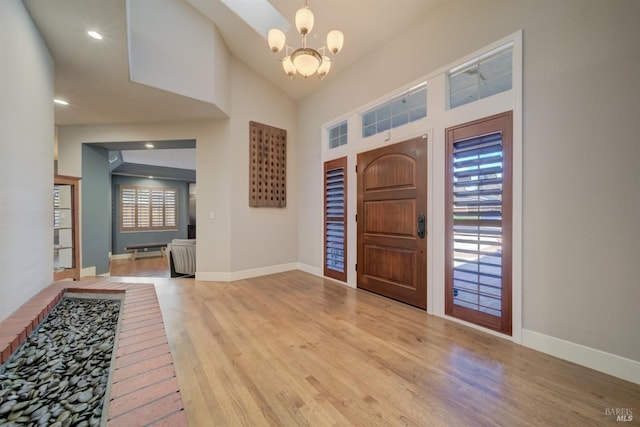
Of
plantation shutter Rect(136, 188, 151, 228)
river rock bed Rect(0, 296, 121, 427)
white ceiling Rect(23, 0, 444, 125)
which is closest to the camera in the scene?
river rock bed Rect(0, 296, 121, 427)

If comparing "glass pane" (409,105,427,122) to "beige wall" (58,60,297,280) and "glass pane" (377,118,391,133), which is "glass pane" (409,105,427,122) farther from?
"beige wall" (58,60,297,280)

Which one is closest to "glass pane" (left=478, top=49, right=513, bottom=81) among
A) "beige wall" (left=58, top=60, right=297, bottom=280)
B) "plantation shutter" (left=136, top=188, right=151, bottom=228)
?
"beige wall" (left=58, top=60, right=297, bottom=280)

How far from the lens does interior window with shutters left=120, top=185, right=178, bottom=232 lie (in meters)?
7.64

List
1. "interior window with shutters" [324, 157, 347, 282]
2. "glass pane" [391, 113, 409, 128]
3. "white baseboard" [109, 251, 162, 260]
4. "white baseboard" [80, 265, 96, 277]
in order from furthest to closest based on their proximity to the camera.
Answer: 1. "white baseboard" [109, 251, 162, 260]
2. "white baseboard" [80, 265, 96, 277]
3. "interior window with shutters" [324, 157, 347, 282]
4. "glass pane" [391, 113, 409, 128]

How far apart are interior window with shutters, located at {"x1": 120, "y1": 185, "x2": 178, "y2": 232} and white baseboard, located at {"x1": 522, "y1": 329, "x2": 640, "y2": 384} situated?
9.33 metres

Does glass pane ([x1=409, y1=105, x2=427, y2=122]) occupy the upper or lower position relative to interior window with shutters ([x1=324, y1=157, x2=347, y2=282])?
upper

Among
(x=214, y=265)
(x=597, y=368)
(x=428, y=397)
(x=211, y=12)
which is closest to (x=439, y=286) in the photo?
(x=597, y=368)

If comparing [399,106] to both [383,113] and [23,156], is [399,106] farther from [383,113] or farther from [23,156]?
[23,156]

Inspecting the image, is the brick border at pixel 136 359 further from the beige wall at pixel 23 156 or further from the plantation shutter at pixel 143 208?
the plantation shutter at pixel 143 208

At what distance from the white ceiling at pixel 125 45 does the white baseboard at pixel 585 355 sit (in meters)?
3.39

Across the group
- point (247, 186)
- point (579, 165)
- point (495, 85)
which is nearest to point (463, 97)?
point (495, 85)

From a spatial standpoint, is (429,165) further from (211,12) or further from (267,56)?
(211,12)

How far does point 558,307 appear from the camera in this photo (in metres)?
1.96

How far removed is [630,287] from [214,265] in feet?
15.0
